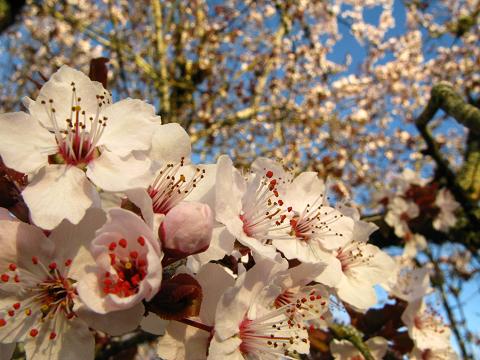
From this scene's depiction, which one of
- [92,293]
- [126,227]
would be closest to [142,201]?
[126,227]

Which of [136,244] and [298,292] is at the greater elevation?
[136,244]

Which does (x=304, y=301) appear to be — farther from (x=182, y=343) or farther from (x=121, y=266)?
(x=121, y=266)

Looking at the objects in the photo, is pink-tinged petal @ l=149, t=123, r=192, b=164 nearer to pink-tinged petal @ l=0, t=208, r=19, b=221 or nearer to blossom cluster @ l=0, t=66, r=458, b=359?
blossom cluster @ l=0, t=66, r=458, b=359

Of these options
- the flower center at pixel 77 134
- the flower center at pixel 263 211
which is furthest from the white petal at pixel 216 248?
the flower center at pixel 77 134

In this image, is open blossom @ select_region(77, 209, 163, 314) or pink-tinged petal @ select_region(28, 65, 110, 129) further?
pink-tinged petal @ select_region(28, 65, 110, 129)

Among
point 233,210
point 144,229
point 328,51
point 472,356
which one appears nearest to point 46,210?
point 144,229

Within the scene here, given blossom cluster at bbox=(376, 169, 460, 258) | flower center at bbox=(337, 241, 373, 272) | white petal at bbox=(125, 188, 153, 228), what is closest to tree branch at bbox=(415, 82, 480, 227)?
blossom cluster at bbox=(376, 169, 460, 258)

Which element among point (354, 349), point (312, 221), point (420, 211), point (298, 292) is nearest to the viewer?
point (298, 292)
